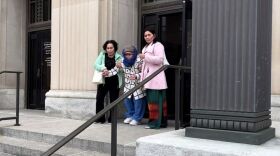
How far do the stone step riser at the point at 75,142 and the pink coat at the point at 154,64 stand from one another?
1390mm

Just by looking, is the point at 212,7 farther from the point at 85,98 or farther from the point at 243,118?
the point at 85,98

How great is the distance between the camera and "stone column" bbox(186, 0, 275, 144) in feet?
10.9

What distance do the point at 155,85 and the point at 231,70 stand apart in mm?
3172

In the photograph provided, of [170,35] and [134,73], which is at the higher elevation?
[170,35]

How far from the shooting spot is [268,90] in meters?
3.72

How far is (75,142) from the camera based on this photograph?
602 cm

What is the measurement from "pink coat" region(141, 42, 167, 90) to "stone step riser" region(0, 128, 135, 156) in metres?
1.39

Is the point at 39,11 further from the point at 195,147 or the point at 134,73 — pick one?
the point at 195,147

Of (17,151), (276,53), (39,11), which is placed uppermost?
(39,11)

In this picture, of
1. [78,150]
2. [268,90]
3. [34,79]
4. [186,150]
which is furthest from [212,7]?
[34,79]

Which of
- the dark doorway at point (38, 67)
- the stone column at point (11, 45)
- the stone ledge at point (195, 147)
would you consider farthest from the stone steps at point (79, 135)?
the stone column at point (11, 45)

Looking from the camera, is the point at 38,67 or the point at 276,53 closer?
the point at 276,53

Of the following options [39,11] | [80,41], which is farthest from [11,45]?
[80,41]

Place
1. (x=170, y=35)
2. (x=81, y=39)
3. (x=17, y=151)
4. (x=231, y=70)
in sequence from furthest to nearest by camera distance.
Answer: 1. (x=81, y=39)
2. (x=170, y=35)
3. (x=17, y=151)
4. (x=231, y=70)
